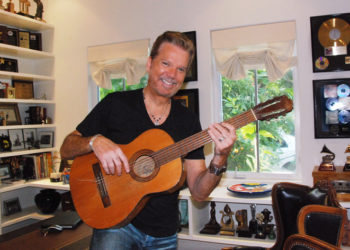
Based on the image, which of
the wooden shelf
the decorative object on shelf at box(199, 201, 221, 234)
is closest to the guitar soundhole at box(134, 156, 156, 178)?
the decorative object on shelf at box(199, 201, 221, 234)

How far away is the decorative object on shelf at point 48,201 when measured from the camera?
363 centimetres

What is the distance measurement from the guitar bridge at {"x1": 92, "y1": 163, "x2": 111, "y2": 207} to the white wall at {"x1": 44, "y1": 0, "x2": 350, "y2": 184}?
1944mm

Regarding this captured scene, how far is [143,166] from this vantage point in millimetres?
1407

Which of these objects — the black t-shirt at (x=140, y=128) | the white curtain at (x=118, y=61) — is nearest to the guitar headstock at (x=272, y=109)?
the black t-shirt at (x=140, y=128)

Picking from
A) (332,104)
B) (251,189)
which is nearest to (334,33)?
(332,104)

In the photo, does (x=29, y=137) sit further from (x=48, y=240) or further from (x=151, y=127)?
(x=151, y=127)

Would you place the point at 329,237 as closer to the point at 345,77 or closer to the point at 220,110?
the point at 345,77

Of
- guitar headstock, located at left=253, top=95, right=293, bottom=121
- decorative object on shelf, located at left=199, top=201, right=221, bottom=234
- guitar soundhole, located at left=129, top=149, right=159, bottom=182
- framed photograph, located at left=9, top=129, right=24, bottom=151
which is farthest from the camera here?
framed photograph, located at left=9, top=129, right=24, bottom=151

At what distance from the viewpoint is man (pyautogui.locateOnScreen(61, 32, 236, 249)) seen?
1.35 meters

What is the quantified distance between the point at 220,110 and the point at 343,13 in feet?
4.48

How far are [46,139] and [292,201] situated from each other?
307cm

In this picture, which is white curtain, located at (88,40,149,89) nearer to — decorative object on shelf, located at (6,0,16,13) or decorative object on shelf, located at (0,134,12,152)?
decorative object on shelf, located at (6,0,16,13)

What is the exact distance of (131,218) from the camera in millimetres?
1344

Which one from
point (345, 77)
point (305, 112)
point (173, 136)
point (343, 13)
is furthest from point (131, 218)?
point (343, 13)
